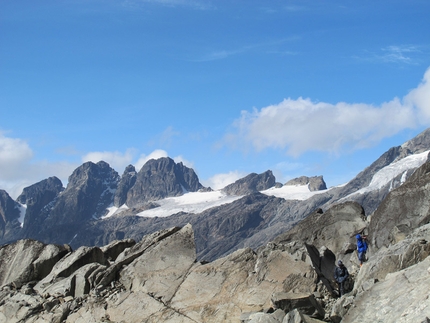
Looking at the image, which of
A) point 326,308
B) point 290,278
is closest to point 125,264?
point 290,278

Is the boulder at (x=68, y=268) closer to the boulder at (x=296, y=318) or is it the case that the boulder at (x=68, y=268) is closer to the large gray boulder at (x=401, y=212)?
the boulder at (x=296, y=318)

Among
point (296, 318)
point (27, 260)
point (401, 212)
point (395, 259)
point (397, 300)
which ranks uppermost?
point (27, 260)

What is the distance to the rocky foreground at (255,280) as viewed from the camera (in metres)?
21.6

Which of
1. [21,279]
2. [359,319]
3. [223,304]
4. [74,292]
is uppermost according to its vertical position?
[21,279]

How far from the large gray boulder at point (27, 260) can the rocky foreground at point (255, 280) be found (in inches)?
4.3

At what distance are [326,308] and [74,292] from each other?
1623 centimetres

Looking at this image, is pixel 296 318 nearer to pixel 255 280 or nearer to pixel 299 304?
pixel 299 304

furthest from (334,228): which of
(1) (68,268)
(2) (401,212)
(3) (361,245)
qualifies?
(1) (68,268)

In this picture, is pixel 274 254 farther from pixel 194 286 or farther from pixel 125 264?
pixel 125 264

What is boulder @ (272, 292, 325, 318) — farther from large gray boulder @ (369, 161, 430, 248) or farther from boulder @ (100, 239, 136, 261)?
boulder @ (100, 239, 136, 261)

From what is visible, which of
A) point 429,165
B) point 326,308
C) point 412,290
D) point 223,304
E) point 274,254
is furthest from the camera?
point 429,165

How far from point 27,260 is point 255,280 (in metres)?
20.5

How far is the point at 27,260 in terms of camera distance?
39.9 meters

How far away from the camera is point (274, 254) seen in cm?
2870
